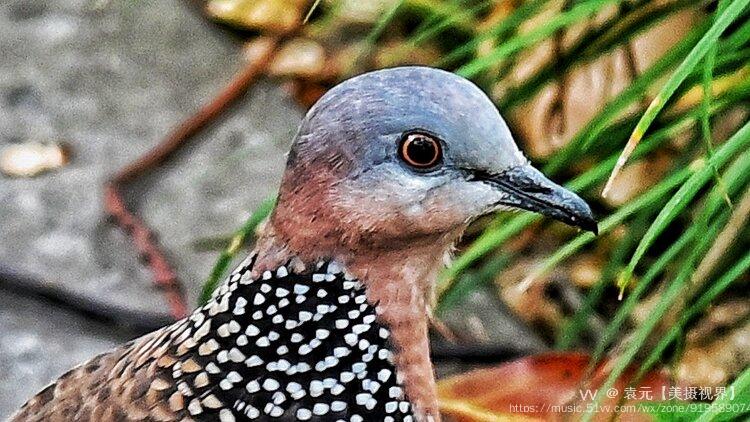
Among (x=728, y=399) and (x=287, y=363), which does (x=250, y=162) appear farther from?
(x=728, y=399)

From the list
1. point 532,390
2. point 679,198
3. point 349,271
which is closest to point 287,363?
point 349,271

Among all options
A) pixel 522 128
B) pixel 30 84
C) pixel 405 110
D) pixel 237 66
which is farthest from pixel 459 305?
pixel 405 110

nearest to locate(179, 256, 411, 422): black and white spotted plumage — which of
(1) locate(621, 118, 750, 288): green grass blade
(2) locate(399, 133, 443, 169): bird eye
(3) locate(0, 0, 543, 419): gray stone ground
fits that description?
(2) locate(399, 133, 443, 169): bird eye

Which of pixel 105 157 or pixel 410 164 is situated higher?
pixel 410 164

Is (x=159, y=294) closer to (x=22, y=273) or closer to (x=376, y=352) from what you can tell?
(x=22, y=273)

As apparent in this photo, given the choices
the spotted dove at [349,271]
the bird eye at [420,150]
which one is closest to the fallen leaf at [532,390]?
the spotted dove at [349,271]

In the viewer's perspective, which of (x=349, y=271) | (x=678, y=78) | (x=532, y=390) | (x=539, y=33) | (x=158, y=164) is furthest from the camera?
(x=158, y=164)

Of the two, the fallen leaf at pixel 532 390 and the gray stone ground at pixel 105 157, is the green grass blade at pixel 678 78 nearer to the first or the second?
the fallen leaf at pixel 532 390
